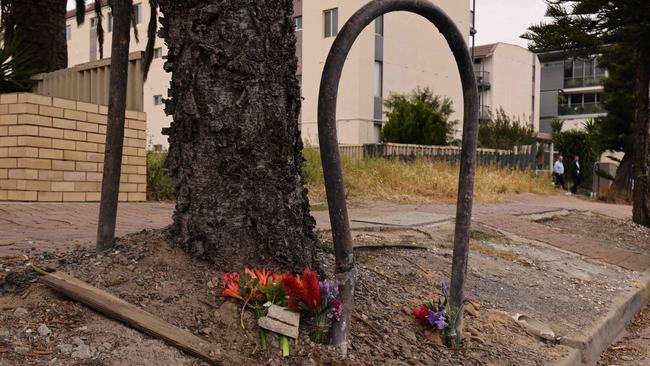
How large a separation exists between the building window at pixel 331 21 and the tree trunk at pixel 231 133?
85.9 ft

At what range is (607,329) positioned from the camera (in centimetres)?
414

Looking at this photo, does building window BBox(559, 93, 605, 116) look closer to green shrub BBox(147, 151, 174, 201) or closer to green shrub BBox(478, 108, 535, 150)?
green shrub BBox(478, 108, 535, 150)

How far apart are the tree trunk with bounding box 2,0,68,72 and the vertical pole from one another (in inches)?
296

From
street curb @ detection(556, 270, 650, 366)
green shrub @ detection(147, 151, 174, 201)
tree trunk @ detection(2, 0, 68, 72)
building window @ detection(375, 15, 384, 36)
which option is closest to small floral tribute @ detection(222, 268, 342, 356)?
street curb @ detection(556, 270, 650, 366)

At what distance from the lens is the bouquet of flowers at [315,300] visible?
234 cm

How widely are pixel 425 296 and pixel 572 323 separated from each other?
46.2 inches

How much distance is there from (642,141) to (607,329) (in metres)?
7.06

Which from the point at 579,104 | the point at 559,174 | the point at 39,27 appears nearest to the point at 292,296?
the point at 39,27

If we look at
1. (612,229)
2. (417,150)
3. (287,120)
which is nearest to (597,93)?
(417,150)

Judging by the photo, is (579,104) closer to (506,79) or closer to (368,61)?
(506,79)

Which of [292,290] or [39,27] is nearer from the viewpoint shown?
[292,290]

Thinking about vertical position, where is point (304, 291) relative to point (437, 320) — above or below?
above

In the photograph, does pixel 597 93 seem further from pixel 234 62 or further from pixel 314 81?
pixel 234 62

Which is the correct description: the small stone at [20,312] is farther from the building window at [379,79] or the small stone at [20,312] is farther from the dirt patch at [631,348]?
the building window at [379,79]
